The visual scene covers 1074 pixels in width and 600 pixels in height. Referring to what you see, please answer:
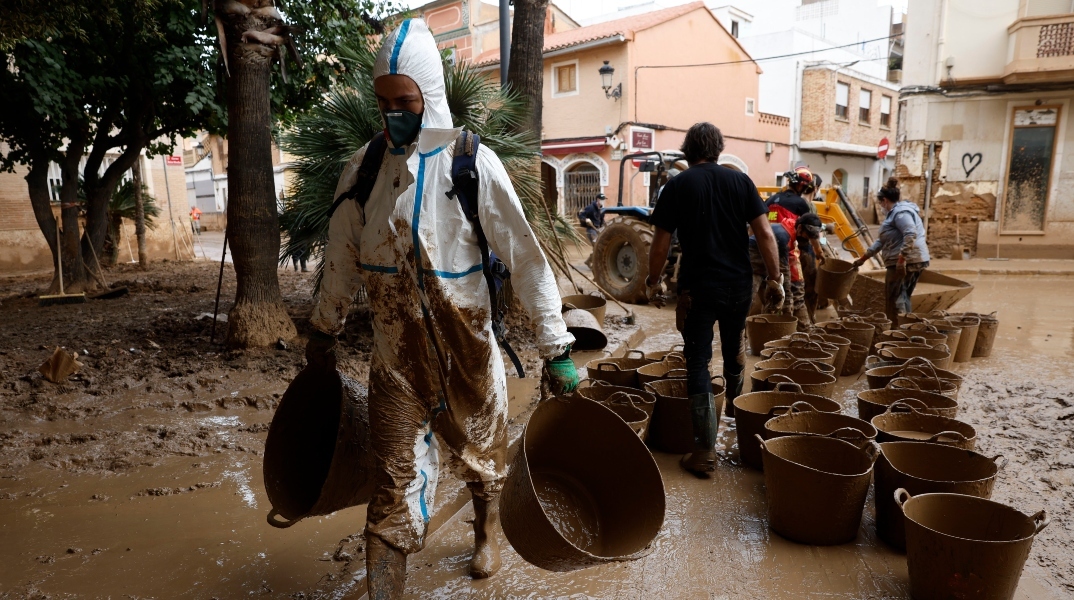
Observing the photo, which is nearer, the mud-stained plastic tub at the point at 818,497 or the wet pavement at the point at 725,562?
the wet pavement at the point at 725,562

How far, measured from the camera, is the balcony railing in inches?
529

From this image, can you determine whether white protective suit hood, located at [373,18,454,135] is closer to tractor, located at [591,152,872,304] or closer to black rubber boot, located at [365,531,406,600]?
black rubber boot, located at [365,531,406,600]

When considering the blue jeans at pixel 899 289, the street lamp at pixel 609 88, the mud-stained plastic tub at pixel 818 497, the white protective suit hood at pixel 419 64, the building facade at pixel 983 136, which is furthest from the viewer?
the street lamp at pixel 609 88

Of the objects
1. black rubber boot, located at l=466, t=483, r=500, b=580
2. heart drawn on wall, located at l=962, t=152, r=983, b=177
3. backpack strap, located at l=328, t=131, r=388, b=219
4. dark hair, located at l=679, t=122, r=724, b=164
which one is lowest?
black rubber boot, located at l=466, t=483, r=500, b=580

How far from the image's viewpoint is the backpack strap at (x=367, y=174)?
7.29ft

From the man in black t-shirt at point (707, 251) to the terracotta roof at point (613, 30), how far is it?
1661 cm

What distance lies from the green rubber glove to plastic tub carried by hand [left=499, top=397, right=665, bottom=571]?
0.06 meters

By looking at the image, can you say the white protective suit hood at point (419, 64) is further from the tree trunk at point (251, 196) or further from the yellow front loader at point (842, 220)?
the yellow front loader at point (842, 220)

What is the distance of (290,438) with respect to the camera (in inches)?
101

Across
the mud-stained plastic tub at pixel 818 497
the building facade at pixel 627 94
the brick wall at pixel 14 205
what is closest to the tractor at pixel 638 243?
the mud-stained plastic tub at pixel 818 497

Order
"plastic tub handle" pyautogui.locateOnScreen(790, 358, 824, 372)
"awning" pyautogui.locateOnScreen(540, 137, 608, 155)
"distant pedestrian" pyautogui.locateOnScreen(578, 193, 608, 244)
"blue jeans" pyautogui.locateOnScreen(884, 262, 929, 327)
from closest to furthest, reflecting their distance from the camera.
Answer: "plastic tub handle" pyautogui.locateOnScreen(790, 358, 824, 372) < "blue jeans" pyautogui.locateOnScreen(884, 262, 929, 327) < "distant pedestrian" pyautogui.locateOnScreen(578, 193, 608, 244) < "awning" pyautogui.locateOnScreen(540, 137, 608, 155)

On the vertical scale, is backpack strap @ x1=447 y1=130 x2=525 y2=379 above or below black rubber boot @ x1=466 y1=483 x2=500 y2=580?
above

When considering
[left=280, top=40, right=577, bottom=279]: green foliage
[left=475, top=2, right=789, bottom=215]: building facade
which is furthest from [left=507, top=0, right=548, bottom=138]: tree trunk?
[left=475, top=2, right=789, bottom=215]: building facade

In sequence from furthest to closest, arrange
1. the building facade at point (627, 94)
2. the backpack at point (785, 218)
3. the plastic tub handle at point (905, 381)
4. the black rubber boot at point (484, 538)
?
the building facade at point (627, 94), the backpack at point (785, 218), the plastic tub handle at point (905, 381), the black rubber boot at point (484, 538)
